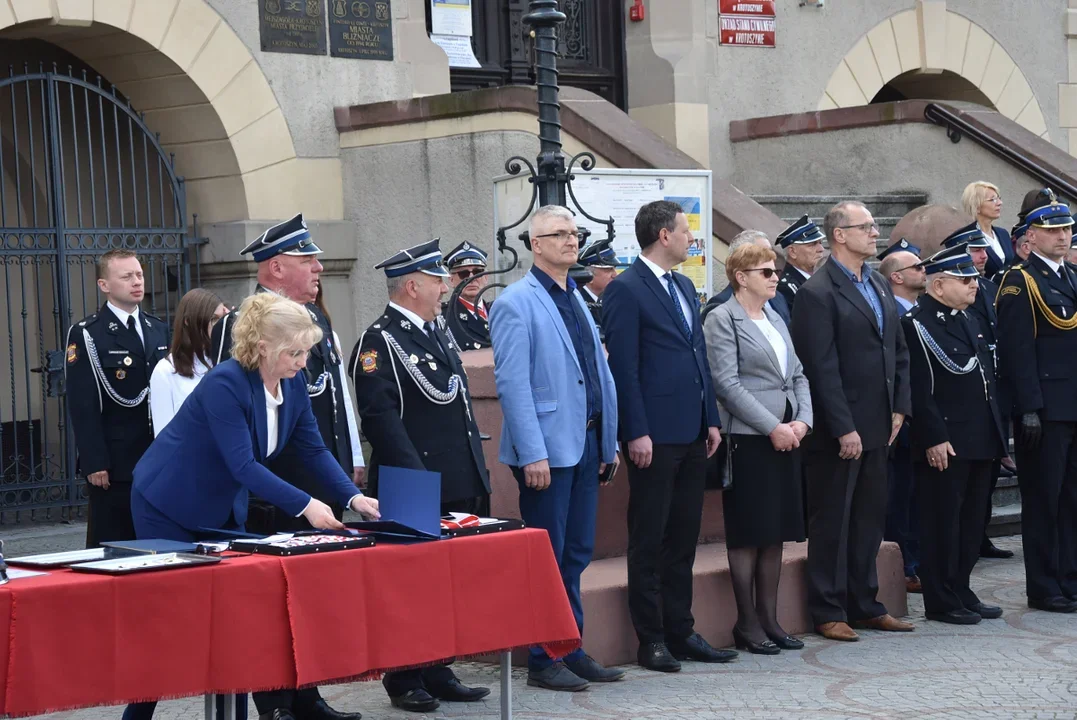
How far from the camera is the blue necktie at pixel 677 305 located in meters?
7.07

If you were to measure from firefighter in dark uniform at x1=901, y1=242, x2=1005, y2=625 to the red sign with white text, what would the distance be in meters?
7.51

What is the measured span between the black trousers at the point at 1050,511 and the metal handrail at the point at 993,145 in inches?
181

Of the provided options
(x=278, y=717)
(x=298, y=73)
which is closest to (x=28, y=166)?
(x=298, y=73)

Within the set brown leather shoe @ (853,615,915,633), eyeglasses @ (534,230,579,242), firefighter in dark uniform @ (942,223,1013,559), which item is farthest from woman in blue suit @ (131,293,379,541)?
firefighter in dark uniform @ (942,223,1013,559)

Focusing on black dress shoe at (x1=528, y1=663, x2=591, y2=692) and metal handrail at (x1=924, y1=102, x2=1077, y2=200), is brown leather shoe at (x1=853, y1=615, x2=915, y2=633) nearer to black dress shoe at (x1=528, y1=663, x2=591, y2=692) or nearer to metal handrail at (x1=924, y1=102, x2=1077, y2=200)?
black dress shoe at (x1=528, y1=663, x2=591, y2=692)

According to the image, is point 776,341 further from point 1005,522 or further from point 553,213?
point 1005,522

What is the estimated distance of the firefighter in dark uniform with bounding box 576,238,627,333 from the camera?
8977mm

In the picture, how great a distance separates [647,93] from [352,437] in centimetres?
899

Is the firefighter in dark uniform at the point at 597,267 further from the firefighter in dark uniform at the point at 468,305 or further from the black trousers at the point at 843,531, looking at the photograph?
the black trousers at the point at 843,531

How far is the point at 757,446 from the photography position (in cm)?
730

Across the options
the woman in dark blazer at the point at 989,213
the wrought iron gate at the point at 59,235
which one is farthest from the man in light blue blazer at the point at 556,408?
the wrought iron gate at the point at 59,235

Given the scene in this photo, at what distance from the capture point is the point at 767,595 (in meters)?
7.34

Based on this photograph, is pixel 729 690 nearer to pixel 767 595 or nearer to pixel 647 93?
pixel 767 595

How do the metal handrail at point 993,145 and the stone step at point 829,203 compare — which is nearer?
the metal handrail at point 993,145
